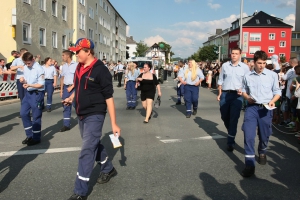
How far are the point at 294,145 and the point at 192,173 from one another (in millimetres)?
3055

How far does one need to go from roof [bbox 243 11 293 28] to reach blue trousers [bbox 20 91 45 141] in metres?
84.6

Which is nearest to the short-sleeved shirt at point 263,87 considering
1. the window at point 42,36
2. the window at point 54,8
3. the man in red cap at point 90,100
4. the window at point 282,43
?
the man in red cap at point 90,100

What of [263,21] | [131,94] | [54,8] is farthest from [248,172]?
[263,21]

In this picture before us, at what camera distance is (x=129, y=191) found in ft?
13.6

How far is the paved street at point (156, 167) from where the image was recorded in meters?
4.13

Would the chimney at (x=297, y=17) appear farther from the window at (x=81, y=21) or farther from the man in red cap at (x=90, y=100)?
the man in red cap at (x=90, y=100)

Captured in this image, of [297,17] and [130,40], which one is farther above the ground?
[130,40]

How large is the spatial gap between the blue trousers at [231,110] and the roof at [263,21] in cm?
8353

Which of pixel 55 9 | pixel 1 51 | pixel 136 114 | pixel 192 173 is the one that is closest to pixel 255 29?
pixel 55 9

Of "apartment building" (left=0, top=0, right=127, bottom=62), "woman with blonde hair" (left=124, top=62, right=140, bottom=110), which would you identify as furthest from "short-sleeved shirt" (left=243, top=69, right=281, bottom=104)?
"apartment building" (left=0, top=0, right=127, bottom=62)

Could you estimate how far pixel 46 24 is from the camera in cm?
2902

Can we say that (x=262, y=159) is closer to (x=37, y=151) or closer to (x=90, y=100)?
(x=90, y=100)

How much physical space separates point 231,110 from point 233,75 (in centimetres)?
74

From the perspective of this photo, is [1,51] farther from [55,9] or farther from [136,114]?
[136,114]
